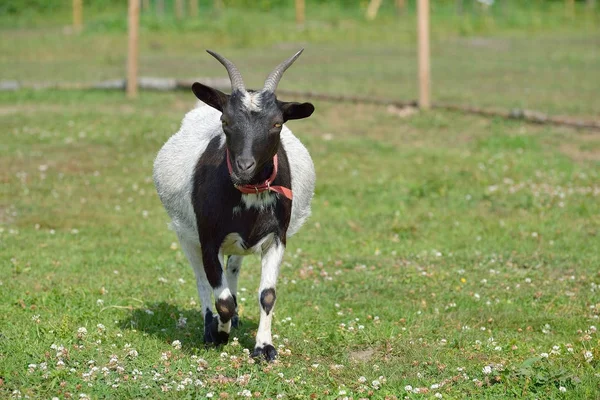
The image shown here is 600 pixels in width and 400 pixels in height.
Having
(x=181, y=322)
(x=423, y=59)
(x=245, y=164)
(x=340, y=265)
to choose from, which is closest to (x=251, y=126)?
(x=245, y=164)

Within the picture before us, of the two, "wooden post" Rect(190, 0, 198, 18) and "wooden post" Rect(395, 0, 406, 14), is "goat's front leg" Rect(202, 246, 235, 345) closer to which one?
"wooden post" Rect(190, 0, 198, 18)

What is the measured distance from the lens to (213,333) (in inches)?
298

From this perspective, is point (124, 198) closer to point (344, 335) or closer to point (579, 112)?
point (344, 335)

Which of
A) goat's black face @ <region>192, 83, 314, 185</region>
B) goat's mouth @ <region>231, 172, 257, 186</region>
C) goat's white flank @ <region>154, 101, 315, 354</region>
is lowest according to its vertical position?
goat's white flank @ <region>154, 101, 315, 354</region>

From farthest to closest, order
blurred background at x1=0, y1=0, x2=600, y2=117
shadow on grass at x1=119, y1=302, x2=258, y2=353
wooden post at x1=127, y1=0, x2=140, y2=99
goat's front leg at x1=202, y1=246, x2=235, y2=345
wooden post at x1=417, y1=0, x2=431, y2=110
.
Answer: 1. blurred background at x1=0, y1=0, x2=600, y2=117
2. wooden post at x1=127, y1=0, x2=140, y2=99
3. wooden post at x1=417, y1=0, x2=431, y2=110
4. shadow on grass at x1=119, y1=302, x2=258, y2=353
5. goat's front leg at x1=202, y1=246, x2=235, y2=345

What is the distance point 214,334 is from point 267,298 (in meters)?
0.60

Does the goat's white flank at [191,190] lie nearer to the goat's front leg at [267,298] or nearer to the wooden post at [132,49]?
the goat's front leg at [267,298]

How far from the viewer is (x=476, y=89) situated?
2461 centimetres

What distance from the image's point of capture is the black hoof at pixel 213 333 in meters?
7.49

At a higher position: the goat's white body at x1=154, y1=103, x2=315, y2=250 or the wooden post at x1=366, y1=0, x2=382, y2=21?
the goat's white body at x1=154, y1=103, x2=315, y2=250

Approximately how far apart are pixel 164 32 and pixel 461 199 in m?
25.7

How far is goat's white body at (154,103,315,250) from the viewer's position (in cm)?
793

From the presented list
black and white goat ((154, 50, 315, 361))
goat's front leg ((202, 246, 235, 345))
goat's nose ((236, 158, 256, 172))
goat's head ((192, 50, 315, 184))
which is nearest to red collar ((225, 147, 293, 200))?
black and white goat ((154, 50, 315, 361))

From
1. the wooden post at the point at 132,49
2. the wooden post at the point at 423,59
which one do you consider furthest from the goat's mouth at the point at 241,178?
the wooden post at the point at 132,49
